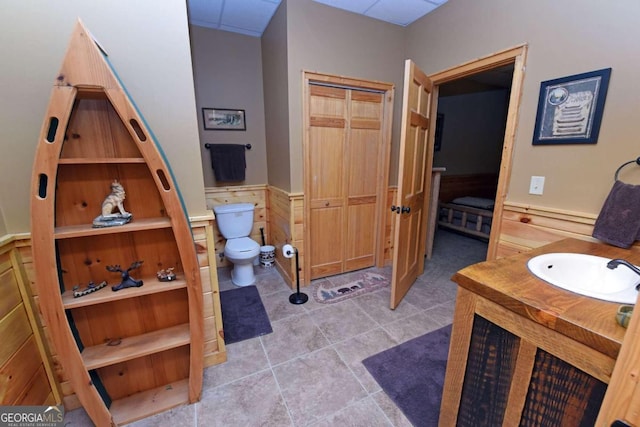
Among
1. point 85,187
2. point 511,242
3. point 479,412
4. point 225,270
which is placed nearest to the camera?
point 479,412

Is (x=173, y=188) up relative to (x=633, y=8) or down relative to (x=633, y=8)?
down

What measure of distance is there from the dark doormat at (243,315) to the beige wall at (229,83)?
4.10ft

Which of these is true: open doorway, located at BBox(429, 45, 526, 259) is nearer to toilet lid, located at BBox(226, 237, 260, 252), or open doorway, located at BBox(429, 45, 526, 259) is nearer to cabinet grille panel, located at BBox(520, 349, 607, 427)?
toilet lid, located at BBox(226, 237, 260, 252)

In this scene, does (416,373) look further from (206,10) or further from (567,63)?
(206,10)

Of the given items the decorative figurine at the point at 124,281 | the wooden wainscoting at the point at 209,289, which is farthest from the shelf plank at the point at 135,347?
the decorative figurine at the point at 124,281

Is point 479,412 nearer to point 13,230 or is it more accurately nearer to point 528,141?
point 528,141

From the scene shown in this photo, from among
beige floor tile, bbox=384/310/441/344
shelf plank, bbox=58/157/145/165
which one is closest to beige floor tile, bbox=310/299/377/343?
beige floor tile, bbox=384/310/441/344

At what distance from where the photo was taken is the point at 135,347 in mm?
1314

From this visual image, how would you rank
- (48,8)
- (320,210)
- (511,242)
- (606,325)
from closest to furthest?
(606,325) → (48,8) → (511,242) → (320,210)

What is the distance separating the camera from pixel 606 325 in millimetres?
686

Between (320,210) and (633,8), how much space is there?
228 centimetres

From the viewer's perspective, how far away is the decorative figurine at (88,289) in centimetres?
120

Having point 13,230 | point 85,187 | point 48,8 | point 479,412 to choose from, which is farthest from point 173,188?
point 479,412

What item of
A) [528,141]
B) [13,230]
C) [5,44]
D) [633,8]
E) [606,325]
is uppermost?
[633,8]
